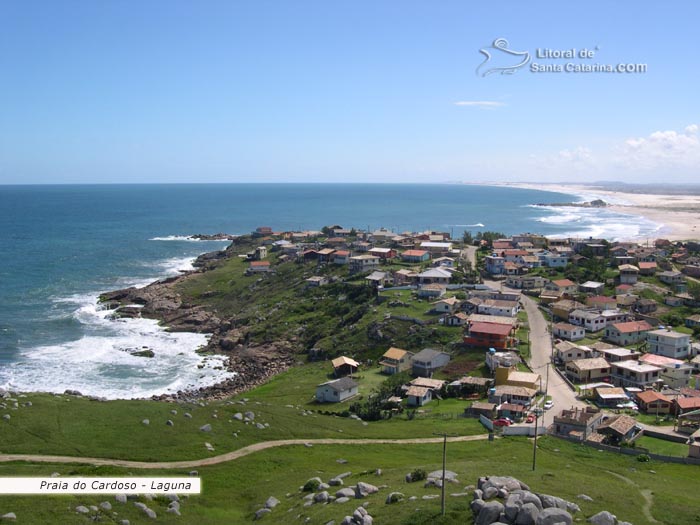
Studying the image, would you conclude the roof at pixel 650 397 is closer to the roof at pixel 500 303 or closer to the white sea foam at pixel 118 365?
the roof at pixel 500 303

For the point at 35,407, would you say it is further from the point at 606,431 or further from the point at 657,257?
the point at 657,257

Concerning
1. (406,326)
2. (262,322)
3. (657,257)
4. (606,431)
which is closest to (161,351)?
(262,322)

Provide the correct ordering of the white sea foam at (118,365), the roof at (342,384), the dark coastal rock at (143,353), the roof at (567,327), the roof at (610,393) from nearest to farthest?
the roof at (610,393), the roof at (342,384), the white sea foam at (118,365), the roof at (567,327), the dark coastal rock at (143,353)

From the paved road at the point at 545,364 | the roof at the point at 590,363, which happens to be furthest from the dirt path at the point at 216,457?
the roof at the point at 590,363

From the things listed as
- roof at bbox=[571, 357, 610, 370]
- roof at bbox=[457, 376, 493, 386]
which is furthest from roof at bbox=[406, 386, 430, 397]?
roof at bbox=[571, 357, 610, 370]

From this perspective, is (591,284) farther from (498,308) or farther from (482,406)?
(482,406)

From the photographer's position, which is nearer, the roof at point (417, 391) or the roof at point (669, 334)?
the roof at point (417, 391)
